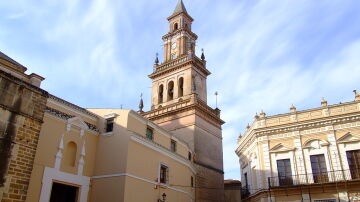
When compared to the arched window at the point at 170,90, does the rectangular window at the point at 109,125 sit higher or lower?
lower

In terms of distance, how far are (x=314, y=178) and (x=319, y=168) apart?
74 centimetres

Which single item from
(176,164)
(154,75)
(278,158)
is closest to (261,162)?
(278,158)

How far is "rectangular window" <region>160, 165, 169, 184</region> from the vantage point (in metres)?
19.4

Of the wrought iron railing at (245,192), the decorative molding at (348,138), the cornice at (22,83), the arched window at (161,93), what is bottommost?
the wrought iron railing at (245,192)

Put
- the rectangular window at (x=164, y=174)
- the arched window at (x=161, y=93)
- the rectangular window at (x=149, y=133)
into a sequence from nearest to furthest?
the rectangular window at (x=164, y=174) < the rectangular window at (x=149, y=133) < the arched window at (x=161, y=93)

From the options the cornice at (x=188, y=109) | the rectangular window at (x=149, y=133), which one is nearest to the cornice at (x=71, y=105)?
the rectangular window at (x=149, y=133)

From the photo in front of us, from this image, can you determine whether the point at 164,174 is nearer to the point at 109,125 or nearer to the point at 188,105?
the point at 109,125

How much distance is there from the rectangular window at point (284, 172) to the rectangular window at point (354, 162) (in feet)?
11.1

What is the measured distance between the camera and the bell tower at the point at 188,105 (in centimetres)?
2653

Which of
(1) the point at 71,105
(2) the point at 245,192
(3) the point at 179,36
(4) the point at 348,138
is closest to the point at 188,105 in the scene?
(2) the point at 245,192

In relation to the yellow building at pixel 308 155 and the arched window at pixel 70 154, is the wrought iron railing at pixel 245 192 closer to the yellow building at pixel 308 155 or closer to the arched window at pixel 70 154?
the yellow building at pixel 308 155

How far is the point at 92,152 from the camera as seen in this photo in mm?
17656

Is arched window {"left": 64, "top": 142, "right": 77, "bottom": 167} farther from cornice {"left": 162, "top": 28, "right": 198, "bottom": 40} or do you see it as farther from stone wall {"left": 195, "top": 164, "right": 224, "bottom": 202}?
cornice {"left": 162, "top": 28, "right": 198, "bottom": 40}

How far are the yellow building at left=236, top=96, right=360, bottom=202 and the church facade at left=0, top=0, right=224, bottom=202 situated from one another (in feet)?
17.1
